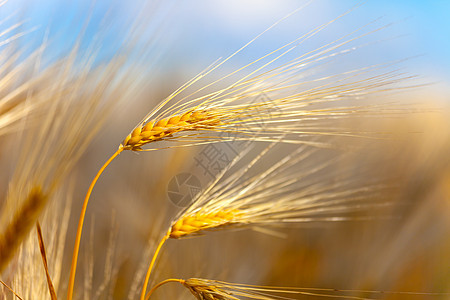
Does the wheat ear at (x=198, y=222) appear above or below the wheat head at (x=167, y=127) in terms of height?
below

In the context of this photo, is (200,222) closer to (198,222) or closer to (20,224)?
(198,222)

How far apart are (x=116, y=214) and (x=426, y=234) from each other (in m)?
0.87

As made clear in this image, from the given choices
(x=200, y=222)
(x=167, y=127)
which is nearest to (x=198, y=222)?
(x=200, y=222)

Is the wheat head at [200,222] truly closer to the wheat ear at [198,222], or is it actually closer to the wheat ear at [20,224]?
the wheat ear at [198,222]

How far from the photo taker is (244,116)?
0.49 metres

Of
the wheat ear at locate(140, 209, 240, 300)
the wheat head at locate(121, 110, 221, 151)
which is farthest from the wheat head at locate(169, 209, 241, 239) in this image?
the wheat head at locate(121, 110, 221, 151)

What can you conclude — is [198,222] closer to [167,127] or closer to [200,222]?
[200,222]

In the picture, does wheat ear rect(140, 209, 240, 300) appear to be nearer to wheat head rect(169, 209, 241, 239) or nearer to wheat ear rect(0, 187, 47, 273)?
wheat head rect(169, 209, 241, 239)

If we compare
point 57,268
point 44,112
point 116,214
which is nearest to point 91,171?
point 116,214

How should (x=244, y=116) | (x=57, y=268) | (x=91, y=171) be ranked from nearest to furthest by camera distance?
1. (x=244, y=116)
2. (x=57, y=268)
3. (x=91, y=171)

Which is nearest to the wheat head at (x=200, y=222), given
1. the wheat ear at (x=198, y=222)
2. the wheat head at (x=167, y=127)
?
the wheat ear at (x=198, y=222)

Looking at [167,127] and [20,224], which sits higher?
[167,127]

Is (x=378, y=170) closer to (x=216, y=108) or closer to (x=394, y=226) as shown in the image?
(x=394, y=226)

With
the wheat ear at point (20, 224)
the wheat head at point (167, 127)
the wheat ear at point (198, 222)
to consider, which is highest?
the wheat head at point (167, 127)
